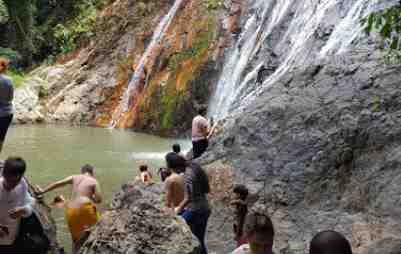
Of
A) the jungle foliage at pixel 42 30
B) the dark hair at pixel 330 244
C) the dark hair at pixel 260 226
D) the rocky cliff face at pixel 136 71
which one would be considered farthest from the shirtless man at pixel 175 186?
the jungle foliage at pixel 42 30

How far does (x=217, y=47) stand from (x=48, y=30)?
1597 cm

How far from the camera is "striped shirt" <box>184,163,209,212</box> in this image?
780cm

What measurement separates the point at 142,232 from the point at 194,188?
1.28 metres

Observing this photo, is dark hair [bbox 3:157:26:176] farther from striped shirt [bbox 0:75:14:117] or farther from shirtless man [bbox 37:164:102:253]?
striped shirt [bbox 0:75:14:117]

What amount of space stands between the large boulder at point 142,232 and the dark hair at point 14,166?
1.20 metres

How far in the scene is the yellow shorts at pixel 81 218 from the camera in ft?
26.5

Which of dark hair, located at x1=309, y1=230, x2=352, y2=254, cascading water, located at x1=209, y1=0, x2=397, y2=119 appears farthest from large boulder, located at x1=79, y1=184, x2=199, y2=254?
cascading water, located at x1=209, y1=0, x2=397, y2=119

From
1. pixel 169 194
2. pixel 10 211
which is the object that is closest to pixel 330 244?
pixel 10 211

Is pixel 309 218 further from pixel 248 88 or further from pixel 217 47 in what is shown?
pixel 217 47

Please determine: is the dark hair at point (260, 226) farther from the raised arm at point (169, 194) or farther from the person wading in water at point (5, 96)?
the person wading in water at point (5, 96)

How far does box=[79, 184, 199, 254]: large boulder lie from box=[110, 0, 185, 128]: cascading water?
890 inches

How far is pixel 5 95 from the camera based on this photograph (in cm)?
816

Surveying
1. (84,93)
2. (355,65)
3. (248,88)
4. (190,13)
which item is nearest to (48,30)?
(84,93)

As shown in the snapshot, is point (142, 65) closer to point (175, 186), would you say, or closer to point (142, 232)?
point (175, 186)
